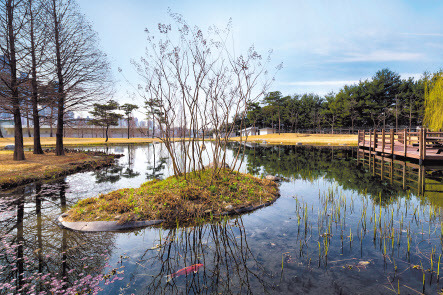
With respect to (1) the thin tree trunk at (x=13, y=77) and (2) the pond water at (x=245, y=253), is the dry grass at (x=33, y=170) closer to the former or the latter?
(1) the thin tree trunk at (x=13, y=77)

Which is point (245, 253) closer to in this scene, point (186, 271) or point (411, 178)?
point (186, 271)

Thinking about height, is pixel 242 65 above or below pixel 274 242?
above

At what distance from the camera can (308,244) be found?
14.7 ft

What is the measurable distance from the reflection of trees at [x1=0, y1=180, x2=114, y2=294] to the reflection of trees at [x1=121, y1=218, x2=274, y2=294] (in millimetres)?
953

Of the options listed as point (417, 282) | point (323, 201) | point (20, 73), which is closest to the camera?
point (417, 282)

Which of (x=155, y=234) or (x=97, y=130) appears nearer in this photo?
(x=155, y=234)

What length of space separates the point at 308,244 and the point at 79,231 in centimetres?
500

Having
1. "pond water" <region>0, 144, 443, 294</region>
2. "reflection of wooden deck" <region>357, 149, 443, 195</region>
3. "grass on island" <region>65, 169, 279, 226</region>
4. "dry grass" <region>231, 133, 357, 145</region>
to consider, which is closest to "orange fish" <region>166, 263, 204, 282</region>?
"pond water" <region>0, 144, 443, 294</region>

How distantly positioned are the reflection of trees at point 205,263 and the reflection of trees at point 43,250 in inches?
37.5

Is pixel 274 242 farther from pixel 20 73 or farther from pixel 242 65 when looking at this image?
pixel 20 73

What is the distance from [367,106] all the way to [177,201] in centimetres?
6175

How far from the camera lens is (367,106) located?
54.6 m

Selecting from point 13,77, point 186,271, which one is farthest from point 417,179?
point 13,77

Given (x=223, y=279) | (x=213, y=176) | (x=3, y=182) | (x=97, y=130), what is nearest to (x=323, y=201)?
(x=213, y=176)
